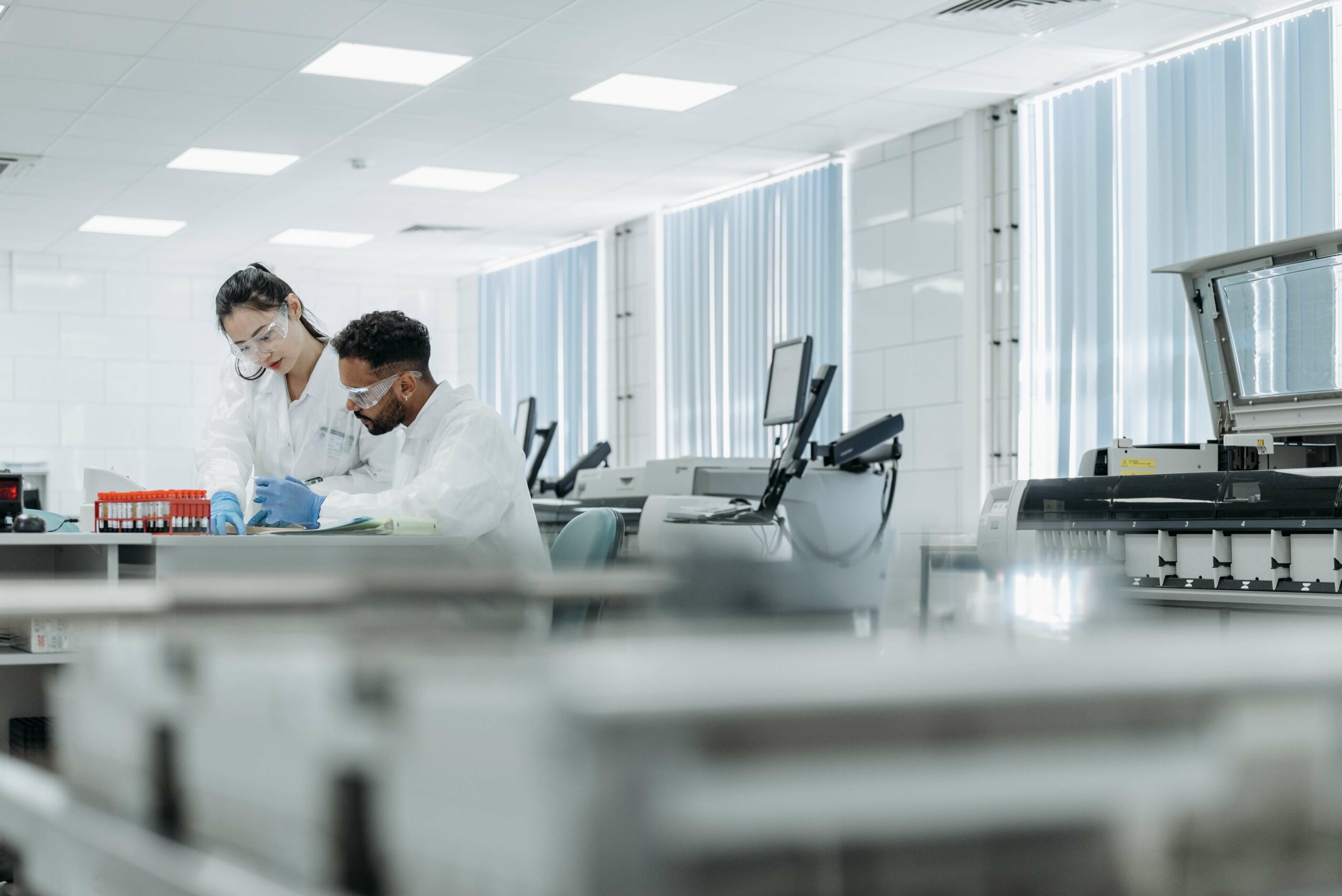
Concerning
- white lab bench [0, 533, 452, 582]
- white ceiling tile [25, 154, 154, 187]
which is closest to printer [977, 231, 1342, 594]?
white lab bench [0, 533, 452, 582]

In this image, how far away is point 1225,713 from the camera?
328 millimetres

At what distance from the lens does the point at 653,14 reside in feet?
17.0

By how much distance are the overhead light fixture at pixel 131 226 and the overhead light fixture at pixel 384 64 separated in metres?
3.21

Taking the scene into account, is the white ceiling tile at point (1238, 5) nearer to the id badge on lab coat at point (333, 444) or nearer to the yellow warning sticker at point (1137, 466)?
the yellow warning sticker at point (1137, 466)

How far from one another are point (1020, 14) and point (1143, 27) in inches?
21.9

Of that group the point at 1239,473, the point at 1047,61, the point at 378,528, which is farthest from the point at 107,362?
the point at 1239,473

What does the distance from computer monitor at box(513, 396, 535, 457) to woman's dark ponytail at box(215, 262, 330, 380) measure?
180 inches

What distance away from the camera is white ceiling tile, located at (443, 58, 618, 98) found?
578 centimetres

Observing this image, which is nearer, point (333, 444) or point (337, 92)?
point (333, 444)

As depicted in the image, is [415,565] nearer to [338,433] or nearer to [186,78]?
[338,433]

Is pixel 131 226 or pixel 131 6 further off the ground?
pixel 131 6

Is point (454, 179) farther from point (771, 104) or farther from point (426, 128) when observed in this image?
point (771, 104)

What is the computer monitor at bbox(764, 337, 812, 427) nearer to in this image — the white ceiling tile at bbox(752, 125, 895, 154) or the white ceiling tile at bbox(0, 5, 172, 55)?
the white ceiling tile at bbox(752, 125, 895, 154)

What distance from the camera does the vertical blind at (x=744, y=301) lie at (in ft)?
24.3
